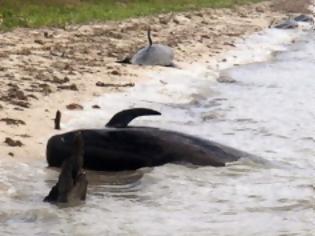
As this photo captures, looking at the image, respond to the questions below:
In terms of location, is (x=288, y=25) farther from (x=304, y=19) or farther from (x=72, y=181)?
(x=72, y=181)

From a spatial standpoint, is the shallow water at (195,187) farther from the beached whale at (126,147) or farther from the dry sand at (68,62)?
the dry sand at (68,62)

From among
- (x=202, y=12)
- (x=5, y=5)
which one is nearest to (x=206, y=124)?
(x=5, y=5)

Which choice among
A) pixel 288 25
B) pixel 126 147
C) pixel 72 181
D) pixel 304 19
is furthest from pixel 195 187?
pixel 304 19

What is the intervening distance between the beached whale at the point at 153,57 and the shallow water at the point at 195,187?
3411 mm

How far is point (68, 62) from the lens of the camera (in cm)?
1659

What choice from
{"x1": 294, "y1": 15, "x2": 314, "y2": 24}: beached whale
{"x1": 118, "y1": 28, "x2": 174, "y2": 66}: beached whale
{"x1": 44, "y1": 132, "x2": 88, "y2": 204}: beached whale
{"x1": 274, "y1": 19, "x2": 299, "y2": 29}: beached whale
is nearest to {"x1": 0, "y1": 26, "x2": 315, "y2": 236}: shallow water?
{"x1": 44, "y1": 132, "x2": 88, "y2": 204}: beached whale

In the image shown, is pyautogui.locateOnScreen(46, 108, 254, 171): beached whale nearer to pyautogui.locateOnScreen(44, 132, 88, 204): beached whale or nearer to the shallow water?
the shallow water

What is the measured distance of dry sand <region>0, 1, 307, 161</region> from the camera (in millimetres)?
10484

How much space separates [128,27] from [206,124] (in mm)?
13422

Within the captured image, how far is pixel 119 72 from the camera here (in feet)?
53.5

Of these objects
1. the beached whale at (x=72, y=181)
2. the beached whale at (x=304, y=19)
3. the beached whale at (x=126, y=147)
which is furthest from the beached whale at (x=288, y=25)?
the beached whale at (x=72, y=181)

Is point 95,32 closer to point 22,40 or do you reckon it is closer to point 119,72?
point 22,40

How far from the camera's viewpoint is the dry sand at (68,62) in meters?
10.5

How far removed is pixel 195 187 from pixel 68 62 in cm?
825
